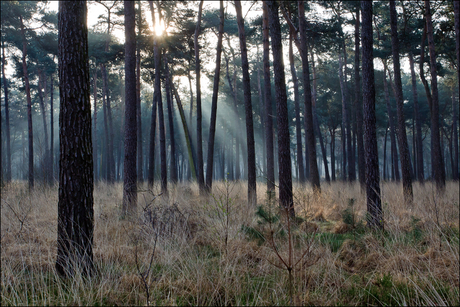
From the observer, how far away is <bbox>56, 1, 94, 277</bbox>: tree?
3297mm

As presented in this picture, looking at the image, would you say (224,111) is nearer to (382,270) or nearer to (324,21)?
(324,21)

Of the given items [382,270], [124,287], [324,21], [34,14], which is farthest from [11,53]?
[382,270]

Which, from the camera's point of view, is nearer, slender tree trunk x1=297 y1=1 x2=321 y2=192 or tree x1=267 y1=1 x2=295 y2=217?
tree x1=267 y1=1 x2=295 y2=217

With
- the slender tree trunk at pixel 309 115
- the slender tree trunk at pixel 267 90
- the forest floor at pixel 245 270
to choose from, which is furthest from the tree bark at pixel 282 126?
the slender tree trunk at pixel 309 115

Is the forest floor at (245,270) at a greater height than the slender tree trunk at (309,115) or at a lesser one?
lesser

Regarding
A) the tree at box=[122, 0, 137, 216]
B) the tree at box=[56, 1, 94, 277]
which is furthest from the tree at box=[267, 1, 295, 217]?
the tree at box=[56, 1, 94, 277]

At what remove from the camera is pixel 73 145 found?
330 centimetres

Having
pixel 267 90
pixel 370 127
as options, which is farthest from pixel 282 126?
pixel 267 90

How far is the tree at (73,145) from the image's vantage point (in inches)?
130

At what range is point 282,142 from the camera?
7.20m

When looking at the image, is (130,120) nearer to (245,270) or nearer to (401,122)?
(245,270)

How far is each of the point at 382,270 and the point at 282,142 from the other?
13.2ft

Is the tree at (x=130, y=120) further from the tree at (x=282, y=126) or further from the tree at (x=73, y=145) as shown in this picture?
the tree at (x=73, y=145)

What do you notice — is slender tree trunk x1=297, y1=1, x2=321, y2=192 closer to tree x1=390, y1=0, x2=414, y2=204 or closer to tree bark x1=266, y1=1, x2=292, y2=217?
tree x1=390, y1=0, x2=414, y2=204
